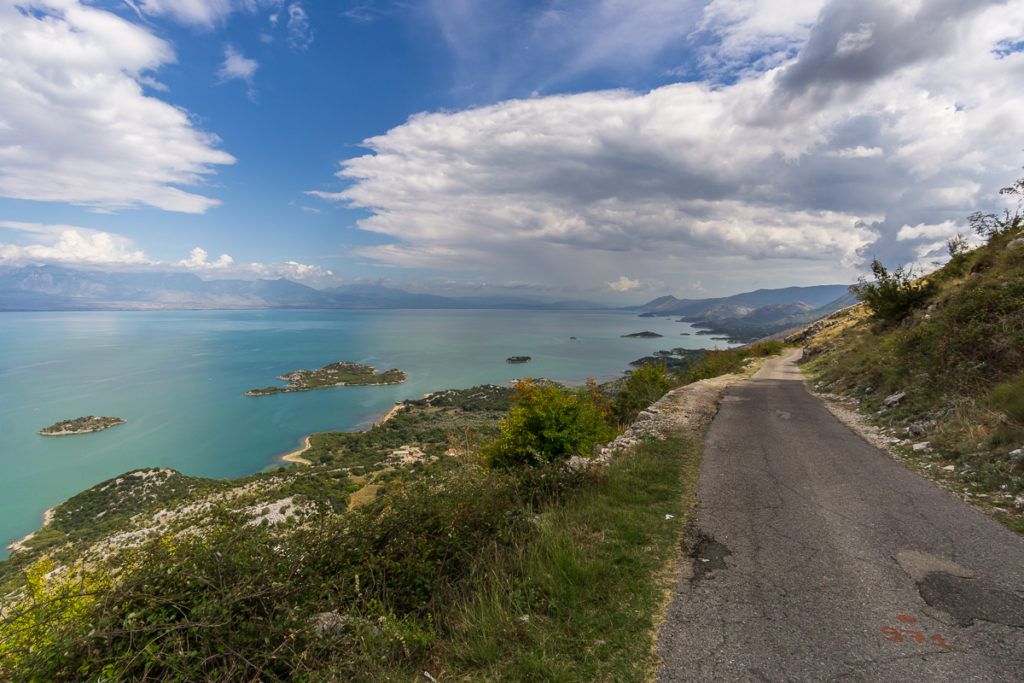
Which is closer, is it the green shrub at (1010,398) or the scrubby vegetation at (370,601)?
the scrubby vegetation at (370,601)

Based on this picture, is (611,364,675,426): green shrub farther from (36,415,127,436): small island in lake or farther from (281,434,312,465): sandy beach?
(36,415,127,436): small island in lake

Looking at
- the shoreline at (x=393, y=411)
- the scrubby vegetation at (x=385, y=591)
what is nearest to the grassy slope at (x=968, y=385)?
the scrubby vegetation at (x=385, y=591)

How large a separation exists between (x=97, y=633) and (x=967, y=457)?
11518mm

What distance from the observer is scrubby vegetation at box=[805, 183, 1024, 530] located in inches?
252

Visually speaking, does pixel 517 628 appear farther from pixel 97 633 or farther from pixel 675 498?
pixel 675 498

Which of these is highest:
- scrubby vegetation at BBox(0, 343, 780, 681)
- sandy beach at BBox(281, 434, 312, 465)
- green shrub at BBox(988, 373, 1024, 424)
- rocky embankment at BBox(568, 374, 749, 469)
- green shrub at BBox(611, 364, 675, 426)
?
green shrub at BBox(988, 373, 1024, 424)

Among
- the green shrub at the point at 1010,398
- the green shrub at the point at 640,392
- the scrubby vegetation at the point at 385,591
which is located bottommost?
the green shrub at the point at 640,392

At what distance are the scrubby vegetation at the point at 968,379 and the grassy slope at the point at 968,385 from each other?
2 centimetres

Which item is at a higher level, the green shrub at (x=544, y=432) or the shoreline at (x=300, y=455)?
the green shrub at (x=544, y=432)

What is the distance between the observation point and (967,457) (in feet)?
22.5

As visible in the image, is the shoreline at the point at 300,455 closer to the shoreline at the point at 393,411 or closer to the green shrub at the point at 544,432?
the shoreline at the point at 393,411

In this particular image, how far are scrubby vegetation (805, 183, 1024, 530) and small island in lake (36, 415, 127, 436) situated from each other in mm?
109999

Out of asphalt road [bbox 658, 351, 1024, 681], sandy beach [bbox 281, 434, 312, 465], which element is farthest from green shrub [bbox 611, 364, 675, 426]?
sandy beach [bbox 281, 434, 312, 465]

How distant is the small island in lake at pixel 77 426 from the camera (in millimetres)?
73688
